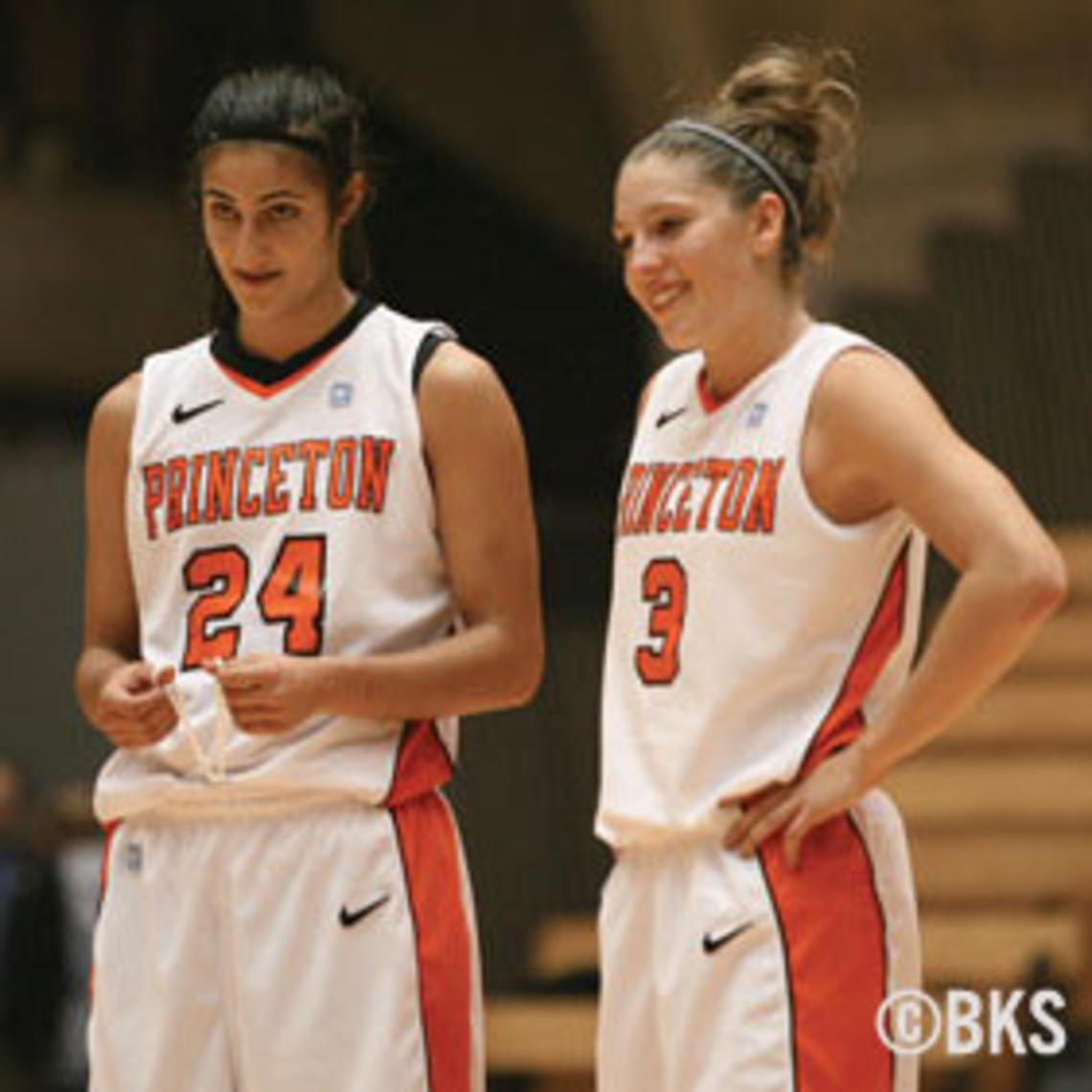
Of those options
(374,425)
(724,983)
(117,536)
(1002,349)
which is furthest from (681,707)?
(1002,349)

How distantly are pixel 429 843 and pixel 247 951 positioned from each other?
0.24 m

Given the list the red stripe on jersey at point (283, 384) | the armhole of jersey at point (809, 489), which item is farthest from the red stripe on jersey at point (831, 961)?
the red stripe on jersey at point (283, 384)

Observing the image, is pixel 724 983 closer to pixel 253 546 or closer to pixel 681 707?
pixel 681 707

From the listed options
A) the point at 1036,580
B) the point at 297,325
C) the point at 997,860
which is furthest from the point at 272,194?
the point at 997,860

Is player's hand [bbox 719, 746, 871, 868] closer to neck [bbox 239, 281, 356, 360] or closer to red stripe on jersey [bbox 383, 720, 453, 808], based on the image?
red stripe on jersey [bbox 383, 720, 453, 808]

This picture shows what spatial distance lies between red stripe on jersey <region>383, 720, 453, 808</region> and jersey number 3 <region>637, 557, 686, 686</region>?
28cm

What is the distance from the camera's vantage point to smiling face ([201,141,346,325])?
9.78 feet

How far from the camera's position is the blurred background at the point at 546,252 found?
25.5ft

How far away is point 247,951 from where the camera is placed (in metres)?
2.90

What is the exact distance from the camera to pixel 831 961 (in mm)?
2777

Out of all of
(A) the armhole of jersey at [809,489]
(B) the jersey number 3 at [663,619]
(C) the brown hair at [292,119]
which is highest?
(C) the brown hair at [292,119]

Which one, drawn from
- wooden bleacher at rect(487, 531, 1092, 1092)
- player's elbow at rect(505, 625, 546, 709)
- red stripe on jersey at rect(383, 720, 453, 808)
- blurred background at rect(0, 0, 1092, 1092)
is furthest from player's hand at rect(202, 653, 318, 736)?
blurred background at rect(0, 0, 1092, 1092)

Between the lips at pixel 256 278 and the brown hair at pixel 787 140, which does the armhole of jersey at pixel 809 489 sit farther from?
the lips at pixel 256 278

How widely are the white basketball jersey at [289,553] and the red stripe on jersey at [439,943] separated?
0.17 feet
